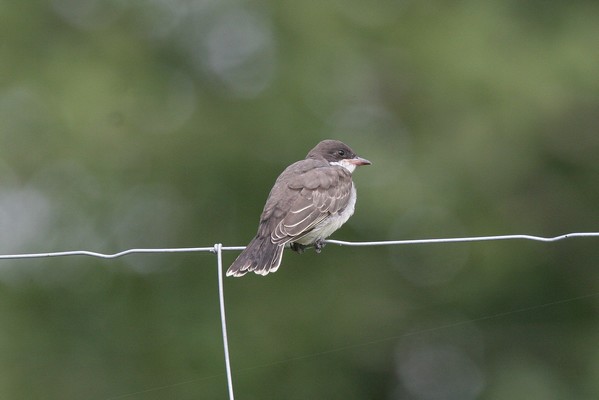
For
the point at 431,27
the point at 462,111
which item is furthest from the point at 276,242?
the point at 431,27


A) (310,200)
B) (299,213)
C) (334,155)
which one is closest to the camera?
(299,213)

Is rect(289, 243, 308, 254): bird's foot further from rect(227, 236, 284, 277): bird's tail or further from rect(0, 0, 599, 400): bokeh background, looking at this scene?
rect(0, 0, 599, 400): bokeh background

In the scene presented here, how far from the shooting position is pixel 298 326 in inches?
443

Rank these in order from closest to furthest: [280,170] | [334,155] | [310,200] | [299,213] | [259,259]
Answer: [259,259] < [299,213] < [310,200] < [334,155] < [280,170]

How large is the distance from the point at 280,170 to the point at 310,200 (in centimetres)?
361

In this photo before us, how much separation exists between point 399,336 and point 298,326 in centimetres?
124

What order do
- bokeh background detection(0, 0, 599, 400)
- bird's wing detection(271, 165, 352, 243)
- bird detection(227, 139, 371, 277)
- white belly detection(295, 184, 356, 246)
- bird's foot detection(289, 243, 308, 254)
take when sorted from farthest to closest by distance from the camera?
1. bokeh background detection(0, 0, 599, 400)
2. bird's foot detection(289, 243, 308, 254)
3. white belly detection(295, 184, 356, 246)
4. bird's wing detection(271, 165, 352, 243)
5. bird detection(227, 139, 371, 277)

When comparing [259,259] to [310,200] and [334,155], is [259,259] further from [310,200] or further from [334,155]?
[334,155]

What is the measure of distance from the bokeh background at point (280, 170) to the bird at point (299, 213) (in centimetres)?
301

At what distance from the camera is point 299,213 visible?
7512 mm

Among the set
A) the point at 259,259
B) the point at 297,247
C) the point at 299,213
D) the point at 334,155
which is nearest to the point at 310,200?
the point at 299,213

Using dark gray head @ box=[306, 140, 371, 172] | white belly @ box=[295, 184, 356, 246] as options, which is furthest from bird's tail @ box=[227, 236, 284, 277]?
dark gray head @ box=[306, 140, 371, 172]

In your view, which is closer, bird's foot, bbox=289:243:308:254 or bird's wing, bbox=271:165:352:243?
bird's wing, bbox=271:165:352:243

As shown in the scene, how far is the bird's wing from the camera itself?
738cm
